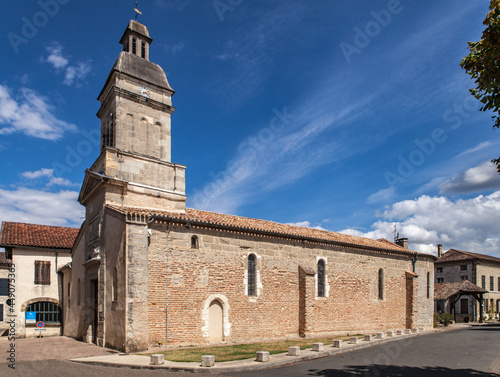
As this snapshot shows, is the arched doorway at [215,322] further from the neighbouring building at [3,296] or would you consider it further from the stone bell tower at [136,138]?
the neighbouring building at [3,296]

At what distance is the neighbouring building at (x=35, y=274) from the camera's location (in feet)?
74.7

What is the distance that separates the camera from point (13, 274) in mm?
22953

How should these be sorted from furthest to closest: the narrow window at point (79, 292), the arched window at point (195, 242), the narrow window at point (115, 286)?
the narrow window at point (79, 292) → the arched window at point (195, 242) → the narrow window at point (115, 286)

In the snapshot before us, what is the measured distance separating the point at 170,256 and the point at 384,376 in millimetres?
9038

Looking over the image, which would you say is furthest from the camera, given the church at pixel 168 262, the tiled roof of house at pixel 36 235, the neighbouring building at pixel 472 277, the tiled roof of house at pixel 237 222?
the neighbouring building at pixel 472 277

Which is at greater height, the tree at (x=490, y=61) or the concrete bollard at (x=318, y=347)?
the tree at (x=490, y=61)

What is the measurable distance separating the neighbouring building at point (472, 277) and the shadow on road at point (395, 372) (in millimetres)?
31490

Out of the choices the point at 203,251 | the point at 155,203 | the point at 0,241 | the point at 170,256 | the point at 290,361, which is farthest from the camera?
the point at 0,241

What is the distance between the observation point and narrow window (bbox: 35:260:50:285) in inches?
926

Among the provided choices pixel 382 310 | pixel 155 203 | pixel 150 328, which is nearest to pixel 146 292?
pixel 150 328

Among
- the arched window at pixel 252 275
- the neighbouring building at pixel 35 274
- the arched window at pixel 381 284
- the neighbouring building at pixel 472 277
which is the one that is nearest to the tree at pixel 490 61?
the arched window at pixel 252 275

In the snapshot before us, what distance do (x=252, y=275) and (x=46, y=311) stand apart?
48.8ft

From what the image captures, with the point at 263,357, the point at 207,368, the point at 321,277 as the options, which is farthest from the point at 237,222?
the point at 207,368

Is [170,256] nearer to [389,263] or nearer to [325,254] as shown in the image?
[325,254]
